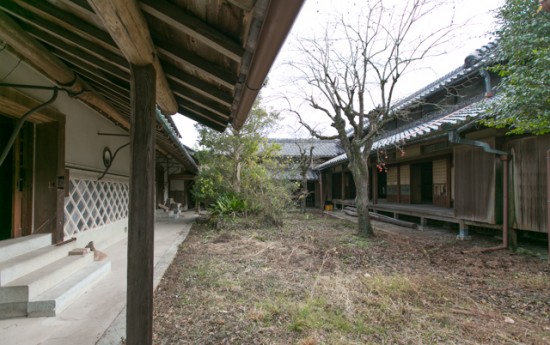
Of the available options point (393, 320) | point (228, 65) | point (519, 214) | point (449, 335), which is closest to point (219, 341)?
point (393, 320)

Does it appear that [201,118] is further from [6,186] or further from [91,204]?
[91,204]

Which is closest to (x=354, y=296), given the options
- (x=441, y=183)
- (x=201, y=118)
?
(x=201, y=118)

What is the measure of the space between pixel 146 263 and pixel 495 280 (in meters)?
4.44

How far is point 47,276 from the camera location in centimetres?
292

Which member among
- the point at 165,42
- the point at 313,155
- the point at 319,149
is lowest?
the point at 165,42

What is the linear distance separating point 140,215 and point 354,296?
2.63 m

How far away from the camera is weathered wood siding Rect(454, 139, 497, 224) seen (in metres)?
5.75

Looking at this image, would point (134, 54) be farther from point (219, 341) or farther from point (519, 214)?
point (519, 214)

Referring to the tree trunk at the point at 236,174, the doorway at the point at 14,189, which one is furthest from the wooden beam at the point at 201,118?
the tree trunk at the point at 236,174

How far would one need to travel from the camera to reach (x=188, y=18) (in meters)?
1.62

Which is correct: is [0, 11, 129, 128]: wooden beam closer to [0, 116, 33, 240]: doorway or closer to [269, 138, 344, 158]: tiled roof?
[0, 116, 33, 240]: doorway

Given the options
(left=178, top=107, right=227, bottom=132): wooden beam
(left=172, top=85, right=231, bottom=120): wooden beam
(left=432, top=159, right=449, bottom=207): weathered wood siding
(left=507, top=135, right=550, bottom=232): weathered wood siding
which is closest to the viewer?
(left=172, top=85, right=231, bottom=120): wooden beam

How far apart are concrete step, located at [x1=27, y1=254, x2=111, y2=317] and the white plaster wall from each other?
1689 mm

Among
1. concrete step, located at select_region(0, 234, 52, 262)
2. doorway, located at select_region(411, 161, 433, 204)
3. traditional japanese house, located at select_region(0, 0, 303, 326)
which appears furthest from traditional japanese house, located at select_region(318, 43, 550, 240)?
concrete step, located at select_region(0, 234, 52, 262)
